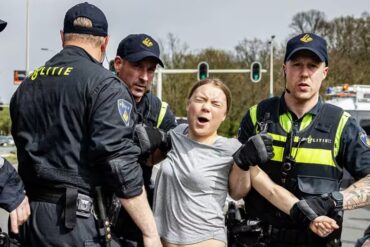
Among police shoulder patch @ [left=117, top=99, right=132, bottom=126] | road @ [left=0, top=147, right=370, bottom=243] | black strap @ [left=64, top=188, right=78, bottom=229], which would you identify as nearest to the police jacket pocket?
police shoulder patch @ [left=117, top=99, right=132, bottom=126]

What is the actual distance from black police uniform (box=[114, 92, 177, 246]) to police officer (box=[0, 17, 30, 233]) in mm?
697

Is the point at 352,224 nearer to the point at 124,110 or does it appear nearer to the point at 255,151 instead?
the point at 255,151

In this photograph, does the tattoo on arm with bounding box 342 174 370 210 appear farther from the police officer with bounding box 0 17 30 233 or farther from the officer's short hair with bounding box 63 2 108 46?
the police officer with bounding box 0 17 30 233

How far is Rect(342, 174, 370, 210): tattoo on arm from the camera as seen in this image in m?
3.22

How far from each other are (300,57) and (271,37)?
2993 centimetres

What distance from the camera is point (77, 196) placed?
2.87 meters

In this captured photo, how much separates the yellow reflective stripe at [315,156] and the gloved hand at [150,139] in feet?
2.48

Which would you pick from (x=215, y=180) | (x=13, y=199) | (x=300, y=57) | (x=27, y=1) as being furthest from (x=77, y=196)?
(x=27, y=1)

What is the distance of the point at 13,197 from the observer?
9.29 feet

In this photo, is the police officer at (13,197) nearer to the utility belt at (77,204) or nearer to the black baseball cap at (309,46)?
the utility belt at (77,204)

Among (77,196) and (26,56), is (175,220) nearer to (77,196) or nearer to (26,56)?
(77,196)

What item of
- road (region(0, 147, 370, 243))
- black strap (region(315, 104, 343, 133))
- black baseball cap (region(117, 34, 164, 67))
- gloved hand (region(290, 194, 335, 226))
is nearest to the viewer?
gloved hand (region(290, 194, 335, 226))

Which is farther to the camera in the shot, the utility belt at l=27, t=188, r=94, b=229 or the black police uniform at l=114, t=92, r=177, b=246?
the black police uniform at l=114, t=92, r=177, b=246

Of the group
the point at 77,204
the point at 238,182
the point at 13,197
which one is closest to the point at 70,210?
the point at 77,204
